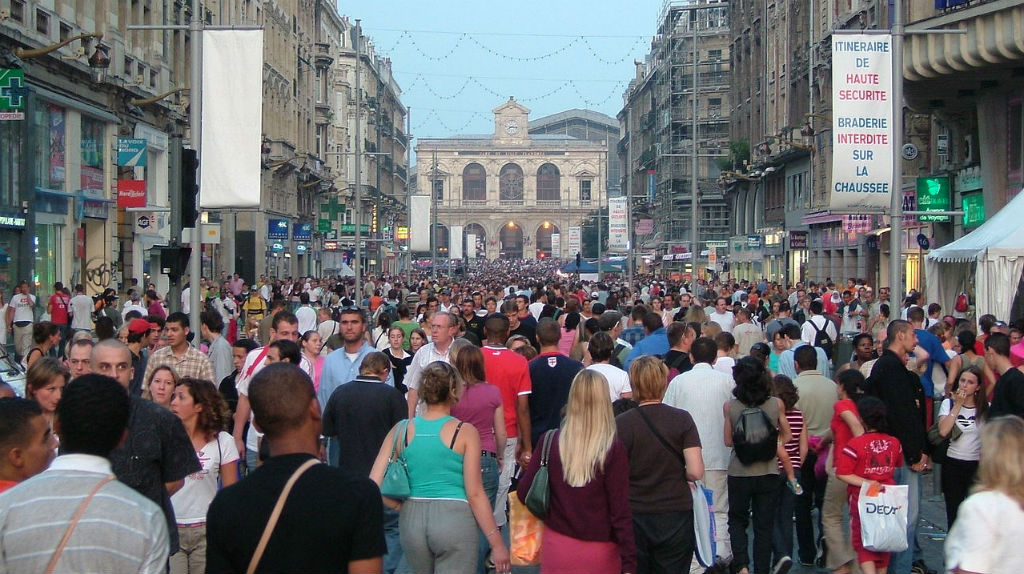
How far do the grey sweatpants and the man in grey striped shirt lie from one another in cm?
242

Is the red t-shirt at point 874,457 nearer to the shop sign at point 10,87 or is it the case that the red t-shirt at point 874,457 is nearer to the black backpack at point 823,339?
the black backpack at point 823,339

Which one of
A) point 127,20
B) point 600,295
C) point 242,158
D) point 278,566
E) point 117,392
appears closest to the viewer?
point 278,566

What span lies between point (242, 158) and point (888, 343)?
7567 mm

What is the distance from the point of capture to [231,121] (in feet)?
47.4

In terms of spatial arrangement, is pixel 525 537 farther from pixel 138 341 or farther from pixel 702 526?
pixel 138 341

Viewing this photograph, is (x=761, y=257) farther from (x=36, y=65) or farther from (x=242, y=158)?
(x=242, y=158)

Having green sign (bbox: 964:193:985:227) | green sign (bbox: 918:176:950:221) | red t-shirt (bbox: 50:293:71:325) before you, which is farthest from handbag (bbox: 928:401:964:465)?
green sign (bbox: 918:176:950:221)

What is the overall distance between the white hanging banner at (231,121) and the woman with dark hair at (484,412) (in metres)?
6.66

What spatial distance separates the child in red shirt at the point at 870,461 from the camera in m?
8.01

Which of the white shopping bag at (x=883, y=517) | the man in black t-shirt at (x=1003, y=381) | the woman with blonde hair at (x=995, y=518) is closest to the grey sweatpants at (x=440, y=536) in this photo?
the woman with blonde hair at (x=995, y=518)

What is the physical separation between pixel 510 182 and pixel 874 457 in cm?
15096

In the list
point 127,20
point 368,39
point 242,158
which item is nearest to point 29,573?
point 242,158

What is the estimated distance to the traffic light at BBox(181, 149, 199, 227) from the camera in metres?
14.0

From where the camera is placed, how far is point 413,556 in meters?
6.44
